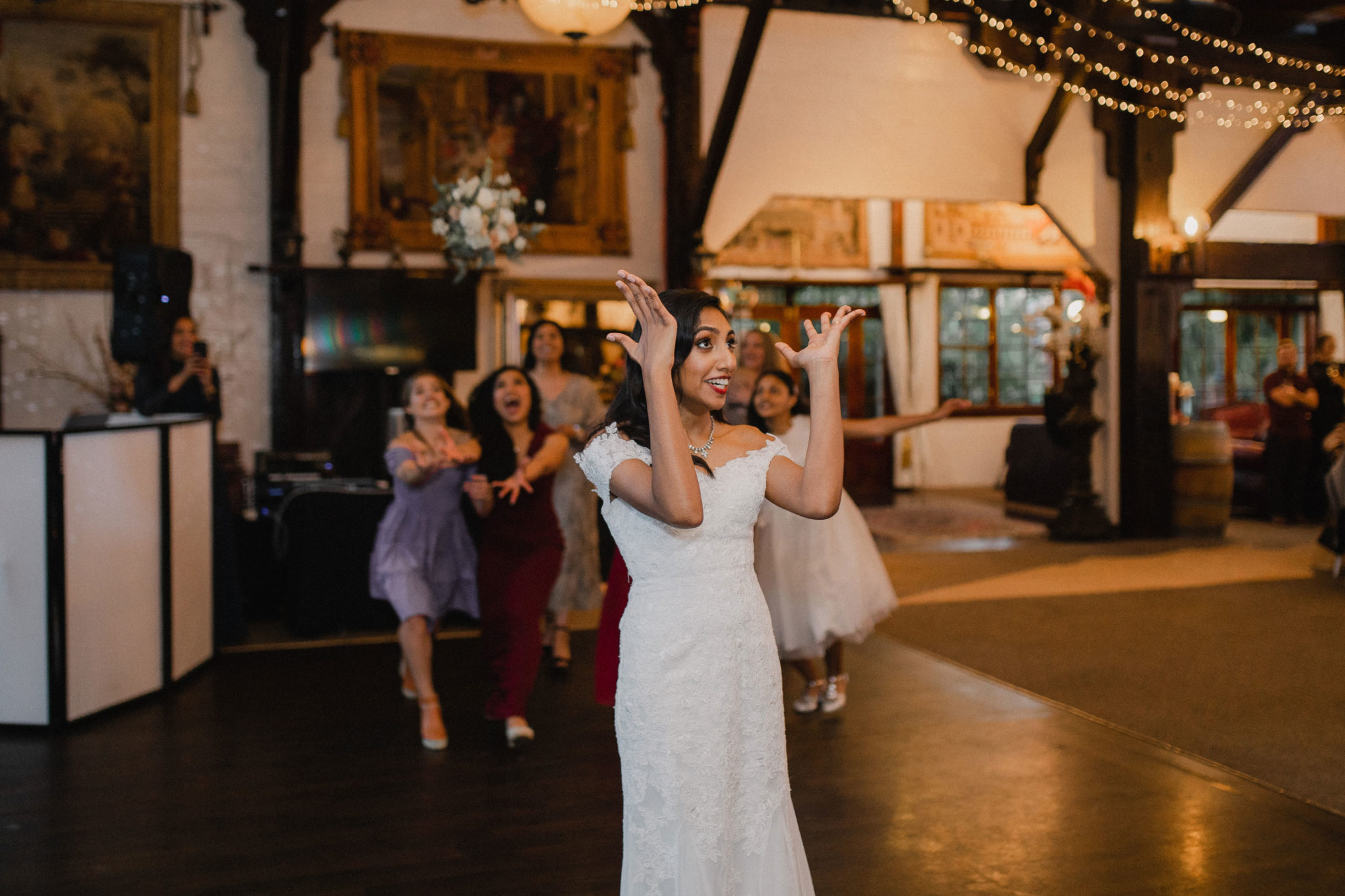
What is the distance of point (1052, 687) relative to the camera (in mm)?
5016

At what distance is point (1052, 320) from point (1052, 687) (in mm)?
5590

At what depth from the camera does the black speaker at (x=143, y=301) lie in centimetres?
590

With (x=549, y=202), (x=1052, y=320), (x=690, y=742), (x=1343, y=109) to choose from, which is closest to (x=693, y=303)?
(x=690, y=742)

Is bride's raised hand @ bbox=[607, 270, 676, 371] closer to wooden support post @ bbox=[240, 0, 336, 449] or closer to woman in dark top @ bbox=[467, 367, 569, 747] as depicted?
woman in dark top @ bbox=[467, 367, 569, 747]

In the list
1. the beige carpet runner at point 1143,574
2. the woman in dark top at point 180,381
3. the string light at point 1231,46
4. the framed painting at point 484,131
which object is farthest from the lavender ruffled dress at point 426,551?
the string light at point 1231,46

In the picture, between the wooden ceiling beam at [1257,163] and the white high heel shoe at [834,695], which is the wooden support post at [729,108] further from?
the wooden ceiling beam at [1257,163]

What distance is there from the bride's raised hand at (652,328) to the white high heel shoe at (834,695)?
9.80ft

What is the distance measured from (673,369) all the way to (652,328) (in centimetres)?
20

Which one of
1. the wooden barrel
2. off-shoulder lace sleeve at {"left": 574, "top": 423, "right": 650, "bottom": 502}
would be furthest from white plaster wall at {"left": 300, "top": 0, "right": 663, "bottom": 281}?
off-shoulder lace sleeve at {"left": 574, "top": 423, "right": 650, "bottom": 502}

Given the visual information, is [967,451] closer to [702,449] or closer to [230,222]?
[230,222]

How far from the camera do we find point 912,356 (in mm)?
13922

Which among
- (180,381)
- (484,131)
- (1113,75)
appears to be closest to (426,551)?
(180,381)

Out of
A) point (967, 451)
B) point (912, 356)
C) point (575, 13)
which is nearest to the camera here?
point (575, 13)

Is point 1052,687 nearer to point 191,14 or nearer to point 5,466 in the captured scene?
point 5,466
